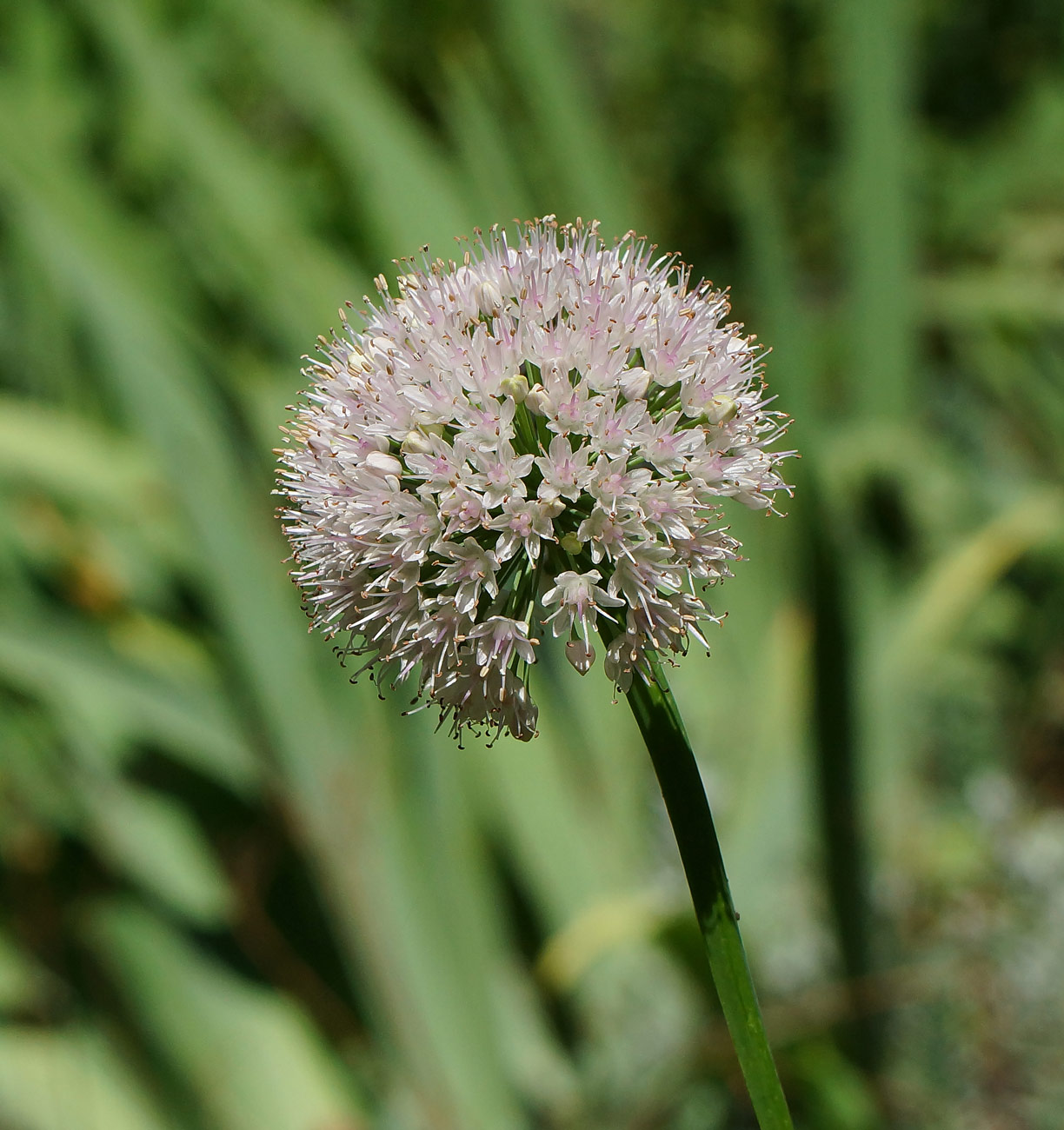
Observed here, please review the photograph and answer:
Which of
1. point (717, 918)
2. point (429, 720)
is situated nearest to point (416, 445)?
point (717, 918)

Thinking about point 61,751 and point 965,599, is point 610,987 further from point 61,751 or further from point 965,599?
point 61,751

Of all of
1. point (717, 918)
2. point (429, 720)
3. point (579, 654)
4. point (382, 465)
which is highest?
point (429, 720)

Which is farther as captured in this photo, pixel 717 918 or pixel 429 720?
pixel 429 720

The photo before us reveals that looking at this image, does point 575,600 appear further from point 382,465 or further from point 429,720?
point 429,720

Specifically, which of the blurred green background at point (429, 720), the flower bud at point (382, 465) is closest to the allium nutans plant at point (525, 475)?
the flower bud at point (382, 465)

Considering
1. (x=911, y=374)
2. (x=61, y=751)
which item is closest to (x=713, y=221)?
(x=911, y=374)

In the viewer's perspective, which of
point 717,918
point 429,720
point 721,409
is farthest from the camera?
point 429,720

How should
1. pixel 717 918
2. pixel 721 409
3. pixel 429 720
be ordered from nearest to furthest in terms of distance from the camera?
pixel 717 918, pixel 721 409, pixel 429 720

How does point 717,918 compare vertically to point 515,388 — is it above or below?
below

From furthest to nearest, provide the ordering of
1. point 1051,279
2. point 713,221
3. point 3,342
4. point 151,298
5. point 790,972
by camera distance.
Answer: point 713,221
point 1051,279
point 3,342
point 151,298
point 790,972
